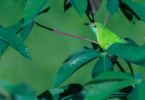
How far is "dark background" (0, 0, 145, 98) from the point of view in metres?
3.12

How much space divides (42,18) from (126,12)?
245 centimetres

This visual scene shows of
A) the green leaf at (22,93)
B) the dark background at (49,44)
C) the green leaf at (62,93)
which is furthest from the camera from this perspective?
the dark background at (49,44)

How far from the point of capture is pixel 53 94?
82 cm

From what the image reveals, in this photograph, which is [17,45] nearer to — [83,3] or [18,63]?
[83,3]

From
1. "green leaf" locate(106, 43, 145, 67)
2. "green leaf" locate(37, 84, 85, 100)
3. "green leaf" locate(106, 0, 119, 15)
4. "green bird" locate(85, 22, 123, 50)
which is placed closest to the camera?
"green leaf" locate(106, 43, 145, 67)

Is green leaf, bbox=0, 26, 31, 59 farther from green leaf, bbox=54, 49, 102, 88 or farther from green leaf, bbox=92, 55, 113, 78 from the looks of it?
green leaf, bbox=92, 55, 113, 78

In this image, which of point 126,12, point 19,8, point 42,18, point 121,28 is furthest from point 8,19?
point 126,12

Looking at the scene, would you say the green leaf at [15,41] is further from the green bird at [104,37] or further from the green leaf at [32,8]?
the green bird at [104,37]

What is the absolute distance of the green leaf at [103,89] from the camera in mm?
483

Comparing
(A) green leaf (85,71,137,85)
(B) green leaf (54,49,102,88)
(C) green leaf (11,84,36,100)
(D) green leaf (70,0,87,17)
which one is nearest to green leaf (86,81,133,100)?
(A) green leaf (85,71,137,85)

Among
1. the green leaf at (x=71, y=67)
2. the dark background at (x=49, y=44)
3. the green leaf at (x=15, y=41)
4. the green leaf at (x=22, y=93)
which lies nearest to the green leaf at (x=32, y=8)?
the green leaf at (x=15, y=41)

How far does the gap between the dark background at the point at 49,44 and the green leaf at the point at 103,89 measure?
257 cm

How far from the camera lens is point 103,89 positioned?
50cm

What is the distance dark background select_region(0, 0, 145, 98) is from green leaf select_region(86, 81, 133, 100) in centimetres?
257
